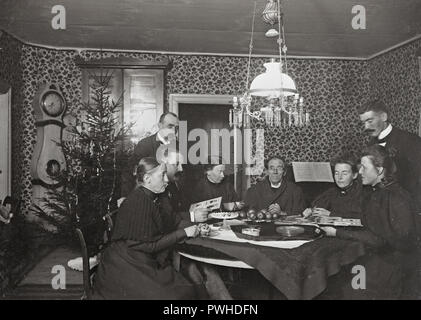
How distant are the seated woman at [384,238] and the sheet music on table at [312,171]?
1.26 meters

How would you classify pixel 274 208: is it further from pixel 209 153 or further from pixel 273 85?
pixel 273 85

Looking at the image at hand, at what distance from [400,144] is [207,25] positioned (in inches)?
73.0

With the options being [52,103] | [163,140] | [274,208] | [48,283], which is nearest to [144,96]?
[52,103]

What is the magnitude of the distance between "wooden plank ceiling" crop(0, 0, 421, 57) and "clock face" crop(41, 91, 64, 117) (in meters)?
0.43

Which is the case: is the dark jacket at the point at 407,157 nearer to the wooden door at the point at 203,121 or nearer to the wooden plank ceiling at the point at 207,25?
the wooden plank ceiling at the point at 207,25

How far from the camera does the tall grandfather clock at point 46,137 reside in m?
3.12

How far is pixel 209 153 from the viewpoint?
11.1 ft

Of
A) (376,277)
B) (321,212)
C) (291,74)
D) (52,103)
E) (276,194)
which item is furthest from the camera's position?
(291,74)

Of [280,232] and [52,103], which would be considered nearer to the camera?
[280,232]

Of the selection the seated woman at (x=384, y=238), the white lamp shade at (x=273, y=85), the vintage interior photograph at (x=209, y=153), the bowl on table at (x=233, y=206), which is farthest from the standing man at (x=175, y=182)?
the seated woman at (x=384, y=238)

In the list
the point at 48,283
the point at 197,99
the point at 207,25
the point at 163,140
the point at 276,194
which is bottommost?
the point at 48,283

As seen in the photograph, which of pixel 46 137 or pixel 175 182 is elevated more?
pixel 46 137

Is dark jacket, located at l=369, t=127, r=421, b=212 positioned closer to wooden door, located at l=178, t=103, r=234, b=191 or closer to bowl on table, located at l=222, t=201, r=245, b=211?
bowl on table, located at l=222, t=201, r=245, b=211
